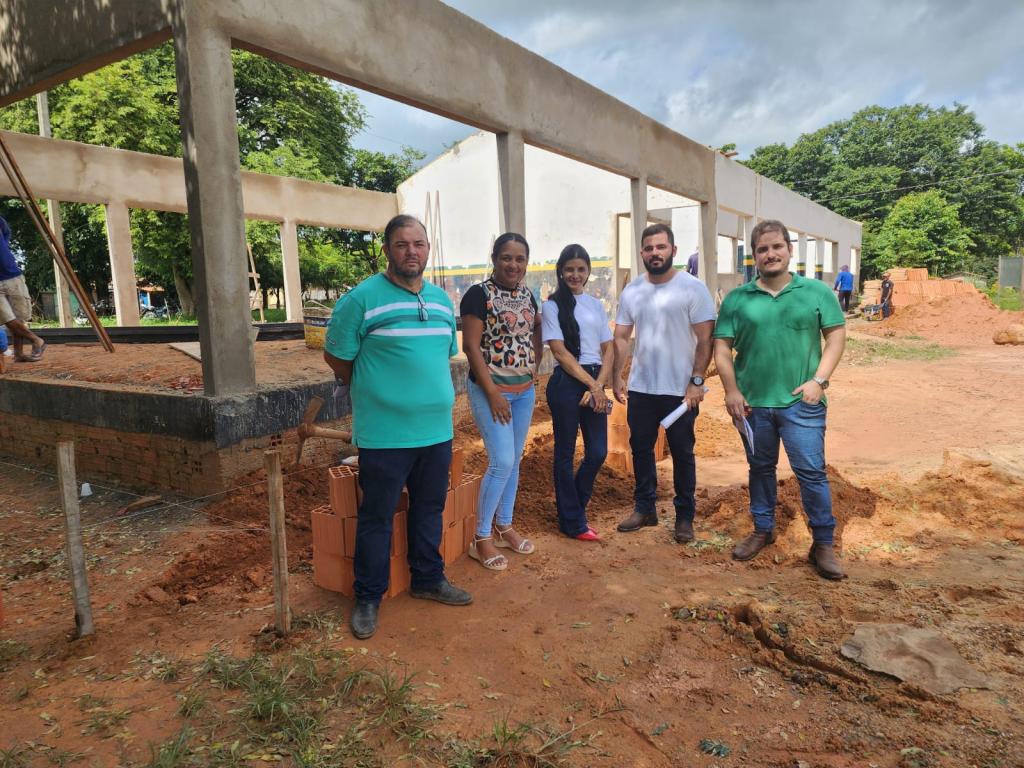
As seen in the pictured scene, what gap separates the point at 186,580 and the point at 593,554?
227cm

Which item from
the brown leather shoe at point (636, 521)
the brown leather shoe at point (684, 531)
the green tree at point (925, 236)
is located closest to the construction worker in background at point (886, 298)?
the green tree at point (925, 236)

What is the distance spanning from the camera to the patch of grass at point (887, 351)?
13.5 m

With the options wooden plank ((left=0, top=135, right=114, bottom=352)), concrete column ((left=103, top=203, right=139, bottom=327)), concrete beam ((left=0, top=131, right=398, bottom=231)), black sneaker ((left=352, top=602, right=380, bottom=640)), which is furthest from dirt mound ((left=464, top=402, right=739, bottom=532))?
concrete column ((left=103, top=203, right=139, bottom=327))

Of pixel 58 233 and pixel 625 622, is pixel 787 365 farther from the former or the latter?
pixel 58 233

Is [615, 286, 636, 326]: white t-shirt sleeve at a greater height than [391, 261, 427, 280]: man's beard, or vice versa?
[391, 261, 427, 280]: man's beard

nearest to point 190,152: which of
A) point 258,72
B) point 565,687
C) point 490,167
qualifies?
point 565,687

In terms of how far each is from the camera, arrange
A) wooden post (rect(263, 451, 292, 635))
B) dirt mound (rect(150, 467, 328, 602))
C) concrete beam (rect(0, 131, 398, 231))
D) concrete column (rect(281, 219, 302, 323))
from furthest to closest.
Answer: concrete column (rect(281, 219, 302, 323)) < concrete beam (rect(0, 131, 398, 231)) < dirt mound (rect(150, 467, 328, 602)) < wooden post (rect(263, 451, 292, 635))

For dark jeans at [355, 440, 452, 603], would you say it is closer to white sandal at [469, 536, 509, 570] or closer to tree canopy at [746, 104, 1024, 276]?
white sandal at [469, 536, 509, 570]

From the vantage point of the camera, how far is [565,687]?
2.52 meters

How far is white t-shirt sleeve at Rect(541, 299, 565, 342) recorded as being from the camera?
3.74m

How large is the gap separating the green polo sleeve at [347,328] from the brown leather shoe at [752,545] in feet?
8.03

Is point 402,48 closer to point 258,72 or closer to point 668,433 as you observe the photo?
point 668,433

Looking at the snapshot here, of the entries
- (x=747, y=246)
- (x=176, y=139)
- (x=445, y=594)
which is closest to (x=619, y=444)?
(x=445, y=594)

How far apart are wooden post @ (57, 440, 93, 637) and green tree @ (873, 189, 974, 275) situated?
1495 inches
